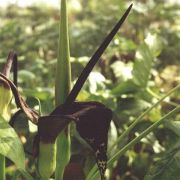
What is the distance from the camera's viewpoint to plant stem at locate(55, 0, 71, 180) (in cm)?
54

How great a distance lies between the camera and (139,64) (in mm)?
895

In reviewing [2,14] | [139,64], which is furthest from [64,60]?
[2,14]

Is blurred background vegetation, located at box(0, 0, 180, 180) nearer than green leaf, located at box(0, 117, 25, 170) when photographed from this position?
No

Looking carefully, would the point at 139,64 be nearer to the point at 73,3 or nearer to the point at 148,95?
the point at 148,95

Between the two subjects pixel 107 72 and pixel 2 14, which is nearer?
pixel 107 72

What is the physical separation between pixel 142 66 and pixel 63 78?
372 millimetres

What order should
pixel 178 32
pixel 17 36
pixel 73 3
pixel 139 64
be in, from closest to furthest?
pixel 139 64 < pixel 178 32 < pixel 17 36 < pixel 73 3

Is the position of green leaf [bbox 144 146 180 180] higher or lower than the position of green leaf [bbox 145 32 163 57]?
lower

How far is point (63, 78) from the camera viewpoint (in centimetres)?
55

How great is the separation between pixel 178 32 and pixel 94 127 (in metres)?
1.02

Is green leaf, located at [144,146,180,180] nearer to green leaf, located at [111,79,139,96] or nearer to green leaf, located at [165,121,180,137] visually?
green leaf, located at [165,121,180,137]

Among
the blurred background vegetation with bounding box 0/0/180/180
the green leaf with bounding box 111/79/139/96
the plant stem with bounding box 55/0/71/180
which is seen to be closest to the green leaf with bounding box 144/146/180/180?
the blurred background vegetation with bounding box 0/0/180/180

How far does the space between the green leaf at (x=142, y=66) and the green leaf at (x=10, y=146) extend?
423mm

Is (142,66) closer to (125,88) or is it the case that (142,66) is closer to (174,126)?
(125,88)
